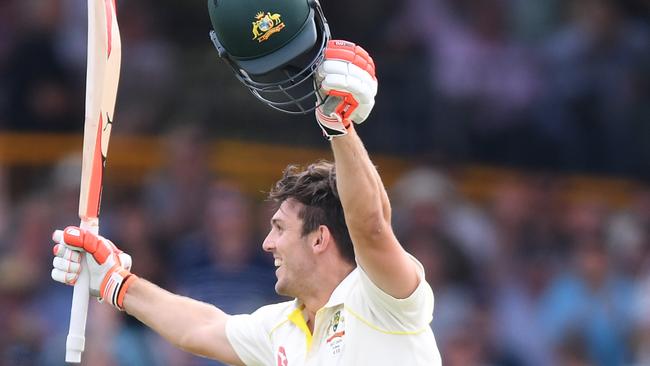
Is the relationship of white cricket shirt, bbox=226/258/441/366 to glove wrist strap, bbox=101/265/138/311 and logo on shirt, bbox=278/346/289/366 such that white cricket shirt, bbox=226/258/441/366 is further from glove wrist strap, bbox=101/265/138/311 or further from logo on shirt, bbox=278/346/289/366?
glove wrist strap, bbox=101/265/138/311

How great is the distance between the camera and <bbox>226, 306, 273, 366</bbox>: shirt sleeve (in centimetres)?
589

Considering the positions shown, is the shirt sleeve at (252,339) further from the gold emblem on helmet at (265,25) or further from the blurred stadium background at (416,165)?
the blurred stadium background at (416,165)

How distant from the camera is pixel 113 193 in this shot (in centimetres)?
938

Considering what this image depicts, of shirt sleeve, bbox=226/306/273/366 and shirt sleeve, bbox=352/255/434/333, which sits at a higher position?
shirt sleeve, bbox=226/306/273/366

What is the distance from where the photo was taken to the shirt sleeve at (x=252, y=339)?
5895 mm

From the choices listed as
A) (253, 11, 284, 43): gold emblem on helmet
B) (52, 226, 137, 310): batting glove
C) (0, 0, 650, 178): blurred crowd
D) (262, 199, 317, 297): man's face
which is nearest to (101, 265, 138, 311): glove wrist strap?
(52, 226, 137, 310): batting glove

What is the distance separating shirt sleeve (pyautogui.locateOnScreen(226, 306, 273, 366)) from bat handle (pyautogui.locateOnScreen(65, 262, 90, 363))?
23.8 inches

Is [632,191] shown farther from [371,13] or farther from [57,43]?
[57,43]

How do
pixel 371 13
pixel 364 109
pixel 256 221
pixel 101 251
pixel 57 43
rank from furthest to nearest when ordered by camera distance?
pixel 371 13, pixel 57 43, pixel 256 221, pixel 101 251, pixel 364 109

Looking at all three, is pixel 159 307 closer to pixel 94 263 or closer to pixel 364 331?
pixel 94 263

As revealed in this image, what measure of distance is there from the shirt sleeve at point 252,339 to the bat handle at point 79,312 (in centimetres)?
60

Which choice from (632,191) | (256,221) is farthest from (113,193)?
(632,191)

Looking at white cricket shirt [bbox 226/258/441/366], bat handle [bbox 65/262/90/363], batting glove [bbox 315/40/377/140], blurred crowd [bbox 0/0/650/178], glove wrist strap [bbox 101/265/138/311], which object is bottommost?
white cricket shirt [bbox 226/258/441/366]

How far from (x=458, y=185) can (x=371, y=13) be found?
1.52 m
